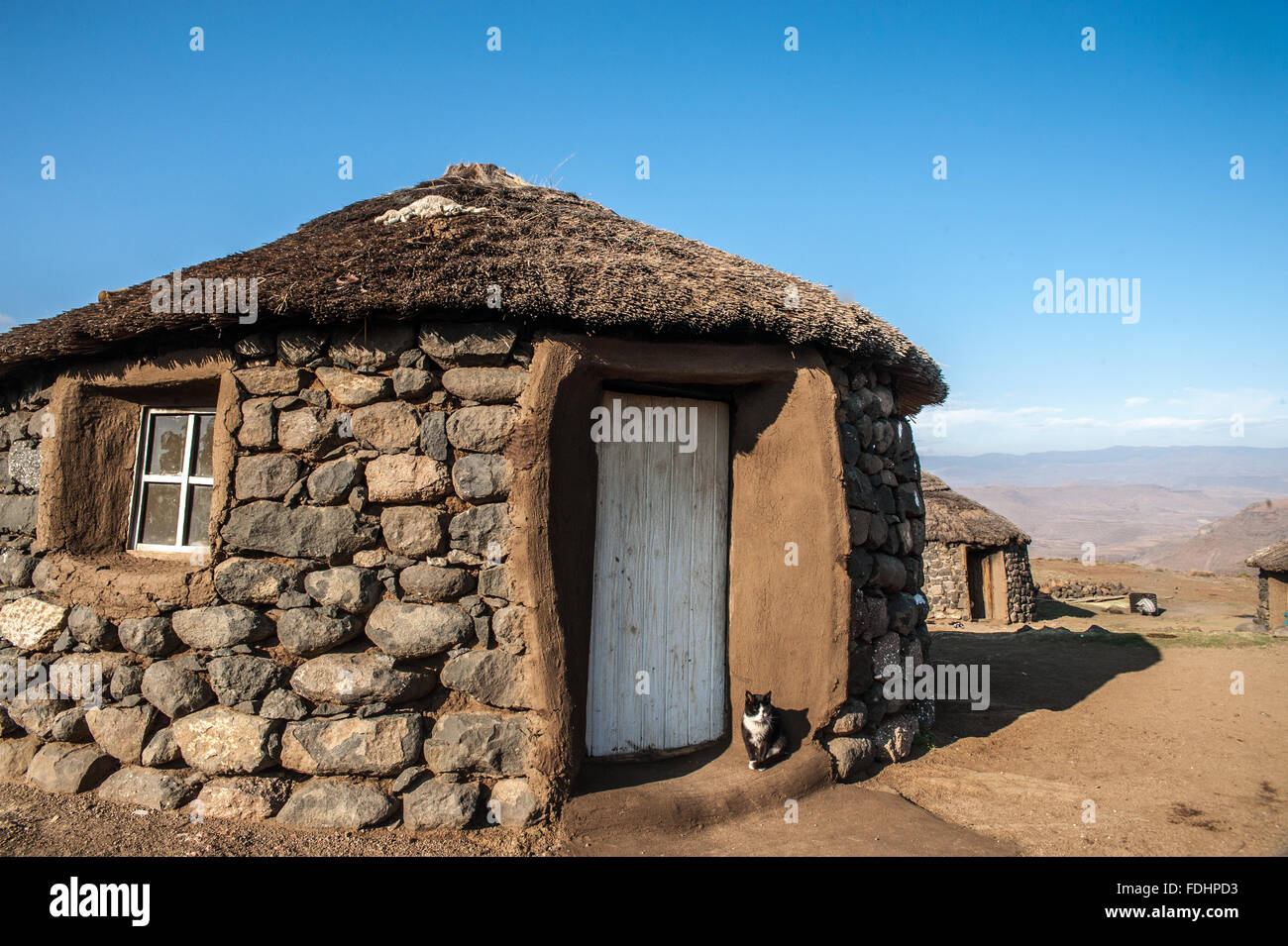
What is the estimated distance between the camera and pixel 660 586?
187 inches

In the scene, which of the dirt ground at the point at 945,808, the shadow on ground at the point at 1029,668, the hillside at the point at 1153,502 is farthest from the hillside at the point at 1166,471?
the dirt ground at the point at 945,808

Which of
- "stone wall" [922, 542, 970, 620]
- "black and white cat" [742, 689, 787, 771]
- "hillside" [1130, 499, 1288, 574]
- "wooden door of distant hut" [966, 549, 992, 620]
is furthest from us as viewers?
"hillside" [1130, 499, 1288, 574]

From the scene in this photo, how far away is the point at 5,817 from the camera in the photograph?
12.9 feet

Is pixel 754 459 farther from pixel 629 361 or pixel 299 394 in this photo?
pixel 299 394

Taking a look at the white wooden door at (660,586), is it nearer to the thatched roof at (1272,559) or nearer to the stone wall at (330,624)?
the stone wall at (330,624)

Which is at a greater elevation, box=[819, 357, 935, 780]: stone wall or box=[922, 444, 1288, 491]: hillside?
box=[922, 444, 1288, 491]: hillside

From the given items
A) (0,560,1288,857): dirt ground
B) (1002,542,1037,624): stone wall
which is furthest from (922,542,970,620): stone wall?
(0,560,1288,857): dirt ground

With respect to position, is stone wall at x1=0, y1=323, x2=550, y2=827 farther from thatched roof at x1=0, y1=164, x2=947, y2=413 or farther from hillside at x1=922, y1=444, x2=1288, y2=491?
hillside at x1=922, y1=444, x2=1288, y2=491

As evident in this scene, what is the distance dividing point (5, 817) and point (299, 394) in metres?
2.68

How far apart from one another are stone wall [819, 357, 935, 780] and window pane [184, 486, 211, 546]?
3.99m

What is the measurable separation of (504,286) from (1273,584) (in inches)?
675

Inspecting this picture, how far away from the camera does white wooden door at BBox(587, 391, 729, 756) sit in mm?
4578
